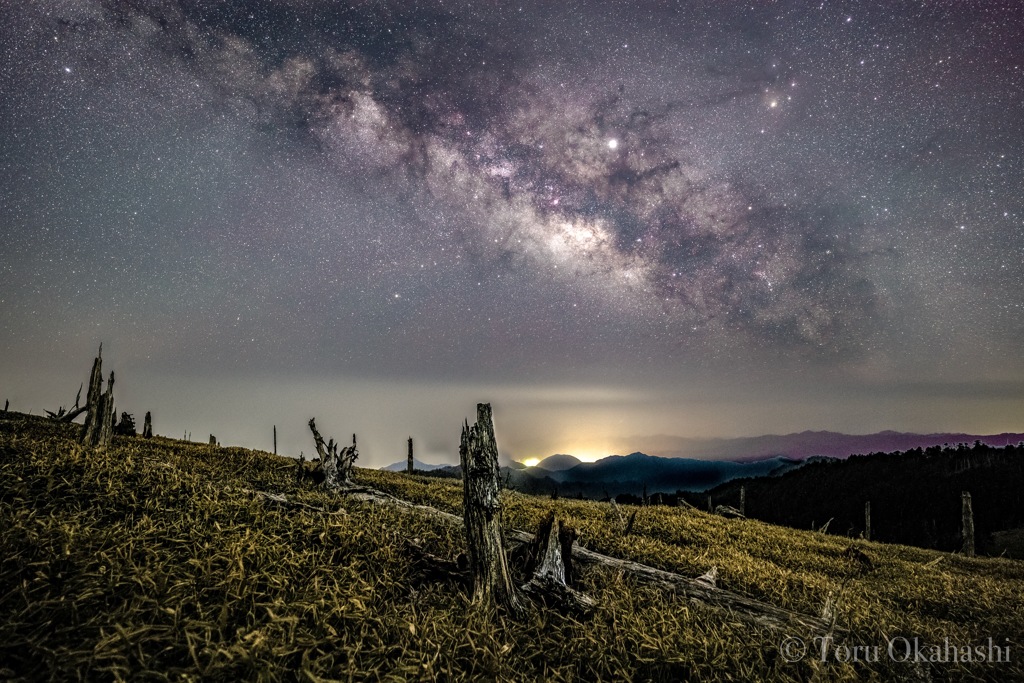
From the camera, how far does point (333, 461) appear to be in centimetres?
1068

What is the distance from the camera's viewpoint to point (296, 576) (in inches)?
184

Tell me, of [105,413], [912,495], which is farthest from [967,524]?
[912,495]

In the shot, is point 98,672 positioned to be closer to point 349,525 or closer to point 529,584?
point 349,525

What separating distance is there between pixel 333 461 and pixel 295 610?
7047mm

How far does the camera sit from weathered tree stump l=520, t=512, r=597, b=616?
549 centimetres

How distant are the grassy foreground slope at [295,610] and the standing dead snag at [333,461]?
2.45 metres

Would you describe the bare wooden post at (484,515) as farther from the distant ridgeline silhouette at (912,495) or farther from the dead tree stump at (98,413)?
the distant ridgeline silhouette at (912,495)

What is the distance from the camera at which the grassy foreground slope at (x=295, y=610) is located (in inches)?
127

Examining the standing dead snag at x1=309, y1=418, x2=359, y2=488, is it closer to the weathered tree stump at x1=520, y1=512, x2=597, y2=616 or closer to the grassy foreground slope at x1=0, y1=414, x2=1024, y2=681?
the grassy foreground slope at x1=0, y1=414, x2=1024, y2=681

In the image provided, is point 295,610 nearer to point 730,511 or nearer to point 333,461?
point 333,461

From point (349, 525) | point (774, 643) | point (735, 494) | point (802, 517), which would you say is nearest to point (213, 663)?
point (349, 525)

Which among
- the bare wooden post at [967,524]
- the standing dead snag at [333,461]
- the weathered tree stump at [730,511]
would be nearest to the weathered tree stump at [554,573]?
the standing dead snag at [333,461]

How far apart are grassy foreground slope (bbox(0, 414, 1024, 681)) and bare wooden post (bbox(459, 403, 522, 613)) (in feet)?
1.22

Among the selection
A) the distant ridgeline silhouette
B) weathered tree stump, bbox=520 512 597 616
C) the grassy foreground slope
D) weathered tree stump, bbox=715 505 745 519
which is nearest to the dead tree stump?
the grassy foreground slope
